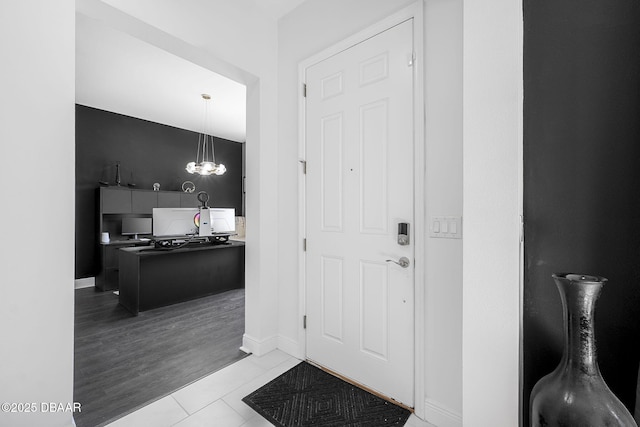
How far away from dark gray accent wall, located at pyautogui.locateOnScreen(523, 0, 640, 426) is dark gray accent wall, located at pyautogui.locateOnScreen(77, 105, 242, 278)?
581 centimetres

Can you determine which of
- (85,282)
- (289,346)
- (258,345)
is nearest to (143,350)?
(258,345)

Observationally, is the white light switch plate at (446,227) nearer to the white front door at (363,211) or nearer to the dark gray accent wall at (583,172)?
the white front door at (363,211)

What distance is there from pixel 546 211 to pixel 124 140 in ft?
20.2

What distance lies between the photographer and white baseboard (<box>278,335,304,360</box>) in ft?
7.58

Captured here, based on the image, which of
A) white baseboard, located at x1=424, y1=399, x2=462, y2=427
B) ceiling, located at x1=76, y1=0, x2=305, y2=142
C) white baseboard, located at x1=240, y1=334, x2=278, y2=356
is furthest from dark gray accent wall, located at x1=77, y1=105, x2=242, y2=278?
white baseboard, located at x1=424, y1=399, x2=462, y2=427

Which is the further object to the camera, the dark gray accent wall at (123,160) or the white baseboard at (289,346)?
the dark gray accent wall at (123,160)

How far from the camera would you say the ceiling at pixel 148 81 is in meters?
2.79

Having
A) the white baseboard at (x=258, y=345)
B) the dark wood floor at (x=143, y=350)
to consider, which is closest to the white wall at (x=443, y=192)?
the white baseboard at (x=258, y=345)

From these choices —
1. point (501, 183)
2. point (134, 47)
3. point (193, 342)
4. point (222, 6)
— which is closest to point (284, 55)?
point (222, 6)

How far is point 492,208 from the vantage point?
1021 mm

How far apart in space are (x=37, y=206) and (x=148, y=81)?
3.14m

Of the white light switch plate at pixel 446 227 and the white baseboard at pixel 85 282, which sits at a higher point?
the white light switch plate at pixel 446 227

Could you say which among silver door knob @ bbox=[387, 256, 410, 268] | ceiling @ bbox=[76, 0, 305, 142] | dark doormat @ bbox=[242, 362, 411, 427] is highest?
ceiling @ bbox=[76, 0, 305, 142]

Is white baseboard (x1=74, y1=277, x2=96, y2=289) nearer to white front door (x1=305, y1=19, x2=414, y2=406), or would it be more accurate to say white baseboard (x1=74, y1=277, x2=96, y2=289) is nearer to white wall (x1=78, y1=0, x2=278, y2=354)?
white wall (x1=78, y1=0, x2=278, y2=354)
